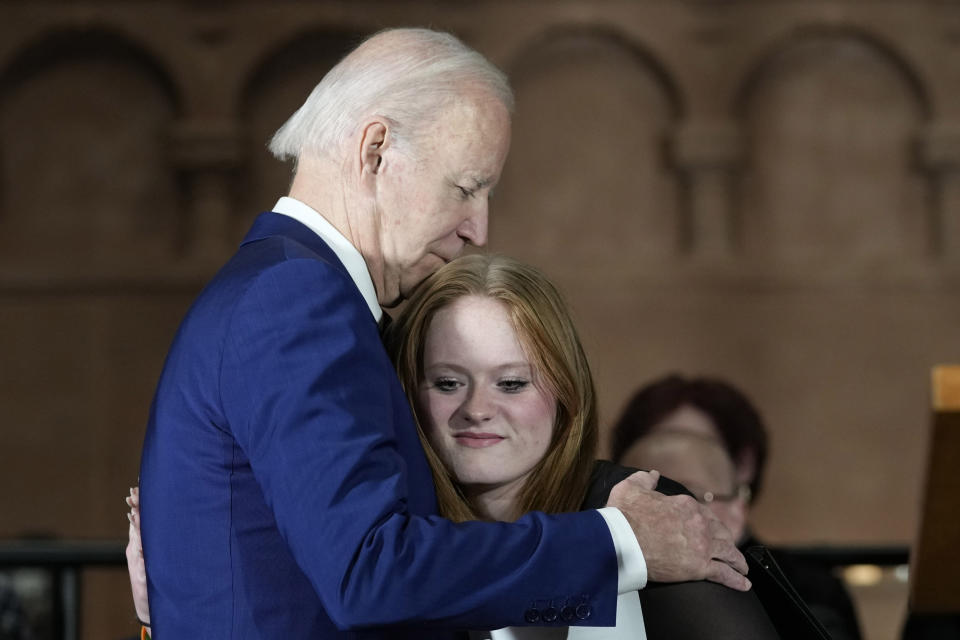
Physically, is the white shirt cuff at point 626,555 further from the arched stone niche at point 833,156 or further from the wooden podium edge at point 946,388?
the arched stone niche at point 833,156

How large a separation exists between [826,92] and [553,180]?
4.56ft

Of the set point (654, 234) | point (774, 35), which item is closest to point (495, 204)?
point (654, 234)

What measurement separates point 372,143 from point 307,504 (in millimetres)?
547

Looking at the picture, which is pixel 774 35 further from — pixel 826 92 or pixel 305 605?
pixel 305 605

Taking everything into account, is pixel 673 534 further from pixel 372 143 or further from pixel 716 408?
pixel 716 408

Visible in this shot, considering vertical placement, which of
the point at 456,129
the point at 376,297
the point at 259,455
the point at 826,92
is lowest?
the point at 259,455

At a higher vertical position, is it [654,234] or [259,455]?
[654,234]

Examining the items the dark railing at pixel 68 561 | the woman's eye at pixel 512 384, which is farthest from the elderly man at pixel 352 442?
the dark railing at pixel 68 561

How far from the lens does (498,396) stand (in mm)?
2076

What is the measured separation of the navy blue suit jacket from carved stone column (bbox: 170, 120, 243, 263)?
15.3 ft

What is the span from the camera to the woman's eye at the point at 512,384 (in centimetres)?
209

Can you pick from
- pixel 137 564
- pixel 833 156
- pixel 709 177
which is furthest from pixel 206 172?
pixel 137 564

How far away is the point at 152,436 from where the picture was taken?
180 cm

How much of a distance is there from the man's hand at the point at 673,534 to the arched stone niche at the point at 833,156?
187 inches
